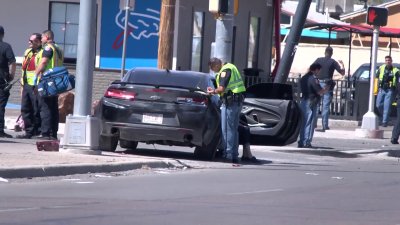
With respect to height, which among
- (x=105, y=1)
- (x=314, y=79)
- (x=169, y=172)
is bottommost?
(x=169, y=172)

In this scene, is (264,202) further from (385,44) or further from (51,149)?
(385,44)

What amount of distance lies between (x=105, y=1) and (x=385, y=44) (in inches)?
1158

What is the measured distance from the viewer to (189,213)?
414 inches

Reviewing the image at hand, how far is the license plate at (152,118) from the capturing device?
15.9 meters

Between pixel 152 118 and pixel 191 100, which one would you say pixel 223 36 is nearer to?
pixel 191 100

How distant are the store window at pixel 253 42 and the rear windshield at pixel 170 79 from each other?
47.6ft

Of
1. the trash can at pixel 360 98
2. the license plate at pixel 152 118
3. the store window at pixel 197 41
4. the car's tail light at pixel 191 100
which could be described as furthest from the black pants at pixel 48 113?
the trash can at pixel 360 98

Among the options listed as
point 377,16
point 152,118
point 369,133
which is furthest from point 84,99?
point 369,133

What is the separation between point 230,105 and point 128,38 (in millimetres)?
10324

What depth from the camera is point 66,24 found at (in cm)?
2662

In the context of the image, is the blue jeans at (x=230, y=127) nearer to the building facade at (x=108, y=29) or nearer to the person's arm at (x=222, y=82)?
the person's arm at (x=222, y=82)

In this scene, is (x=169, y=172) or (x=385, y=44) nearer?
(x=169, y=172)

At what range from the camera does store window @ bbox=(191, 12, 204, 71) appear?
91.8 ft

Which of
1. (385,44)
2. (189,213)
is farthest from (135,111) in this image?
(385,44)
